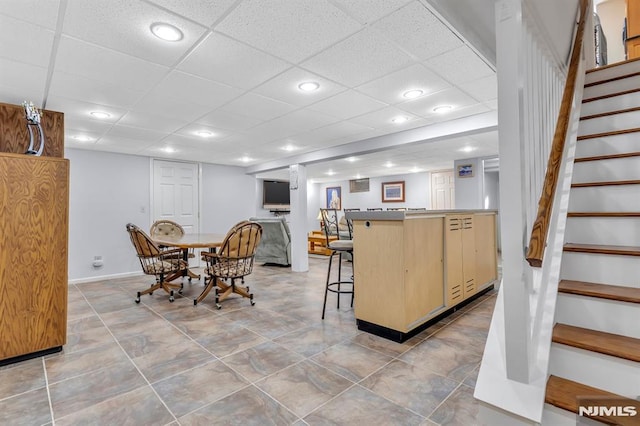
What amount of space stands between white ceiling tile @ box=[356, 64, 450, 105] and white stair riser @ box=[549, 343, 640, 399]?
212cm

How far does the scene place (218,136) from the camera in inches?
179

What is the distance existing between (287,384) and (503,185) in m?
1.70

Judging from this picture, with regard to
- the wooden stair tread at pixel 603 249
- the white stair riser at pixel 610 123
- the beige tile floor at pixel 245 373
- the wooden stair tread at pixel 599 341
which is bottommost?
the beige tile floor at pixel 245 373

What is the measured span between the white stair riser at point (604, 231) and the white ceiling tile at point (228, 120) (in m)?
3.25

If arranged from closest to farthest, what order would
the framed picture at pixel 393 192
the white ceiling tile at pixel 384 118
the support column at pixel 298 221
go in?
the white ceiling tile at pixel 384 118 < the support column at pixel 298 221 < the framed picture at pixel 393 192

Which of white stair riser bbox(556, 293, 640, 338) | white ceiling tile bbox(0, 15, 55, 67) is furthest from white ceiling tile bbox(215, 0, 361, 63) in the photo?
white stair riser bbox(556, 293, 640, 338)

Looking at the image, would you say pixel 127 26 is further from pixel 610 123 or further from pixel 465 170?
pixel 465 170

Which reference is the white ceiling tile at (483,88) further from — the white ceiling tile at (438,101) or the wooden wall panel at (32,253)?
the wooden wall panel at (32,253)

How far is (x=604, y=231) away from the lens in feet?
5.49

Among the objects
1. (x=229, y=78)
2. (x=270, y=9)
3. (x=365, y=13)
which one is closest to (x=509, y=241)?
(x=365, y=13)

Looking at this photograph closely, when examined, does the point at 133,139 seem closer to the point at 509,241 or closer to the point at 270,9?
the point at 270,9

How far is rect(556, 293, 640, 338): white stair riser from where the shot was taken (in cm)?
130

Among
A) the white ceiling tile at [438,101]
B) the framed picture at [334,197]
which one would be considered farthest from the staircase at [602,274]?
the framed picture at [334,197]

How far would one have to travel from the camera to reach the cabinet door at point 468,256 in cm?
336
